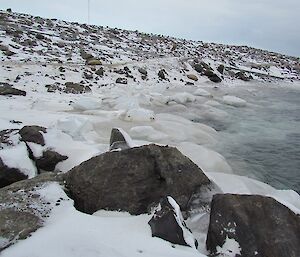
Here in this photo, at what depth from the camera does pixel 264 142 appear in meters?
9.62

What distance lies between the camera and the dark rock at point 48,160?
586cm

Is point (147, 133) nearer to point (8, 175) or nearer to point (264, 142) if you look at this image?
point (264, 142)

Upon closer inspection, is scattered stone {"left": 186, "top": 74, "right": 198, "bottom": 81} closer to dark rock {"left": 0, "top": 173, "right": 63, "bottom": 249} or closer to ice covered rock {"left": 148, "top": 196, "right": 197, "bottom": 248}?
dark rock {"left": 0, "top": 173, "right": 63, "bottom": 249}

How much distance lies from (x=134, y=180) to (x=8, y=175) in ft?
5.83

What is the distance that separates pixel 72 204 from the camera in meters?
4.14

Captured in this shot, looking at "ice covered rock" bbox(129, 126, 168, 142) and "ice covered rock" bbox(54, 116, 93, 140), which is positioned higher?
"ice covered rock" bbox(54, 116, 93, 140)

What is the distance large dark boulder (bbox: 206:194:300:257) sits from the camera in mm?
3605

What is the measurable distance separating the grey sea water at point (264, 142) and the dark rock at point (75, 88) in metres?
4.42

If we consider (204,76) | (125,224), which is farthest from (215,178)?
(204,76)

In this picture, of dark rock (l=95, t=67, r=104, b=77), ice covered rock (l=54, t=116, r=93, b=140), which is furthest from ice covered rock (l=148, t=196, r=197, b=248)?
dark rock (l=95, t=67, r=104, b=77)

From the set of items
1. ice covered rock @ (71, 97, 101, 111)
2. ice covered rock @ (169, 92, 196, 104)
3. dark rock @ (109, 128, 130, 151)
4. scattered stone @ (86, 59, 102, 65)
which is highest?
Answer: scattered stone @ (86, 59, 102, 65)

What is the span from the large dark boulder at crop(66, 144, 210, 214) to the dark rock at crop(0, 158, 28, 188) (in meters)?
0.86

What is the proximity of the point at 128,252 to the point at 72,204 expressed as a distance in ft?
3.72

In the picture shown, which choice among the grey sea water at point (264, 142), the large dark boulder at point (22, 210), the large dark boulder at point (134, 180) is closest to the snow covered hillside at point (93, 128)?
the large dark boulder at point (22, 210)
